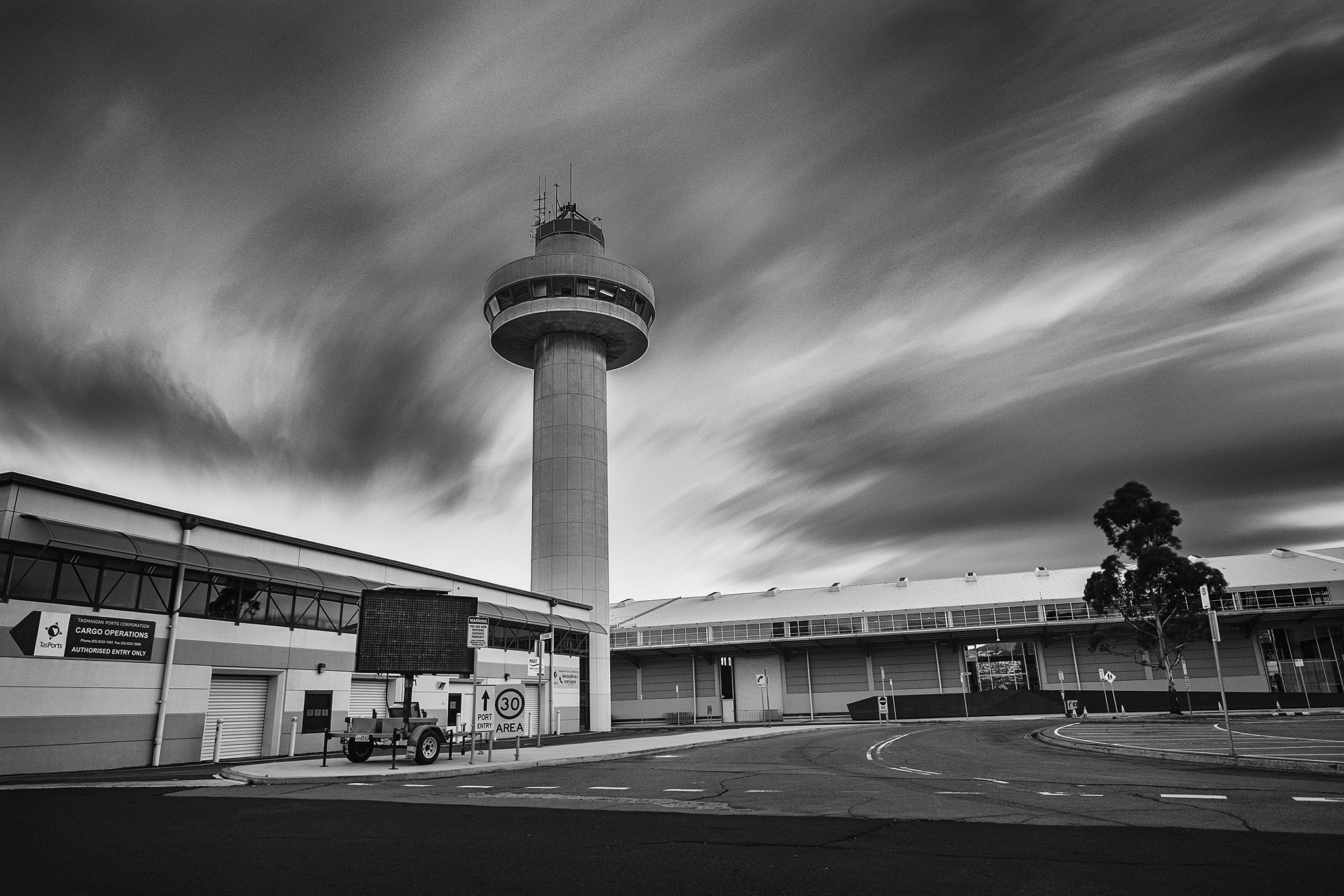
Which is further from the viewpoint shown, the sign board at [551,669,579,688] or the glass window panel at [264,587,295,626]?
the sign board at [551,669,579,688]

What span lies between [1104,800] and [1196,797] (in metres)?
1.17

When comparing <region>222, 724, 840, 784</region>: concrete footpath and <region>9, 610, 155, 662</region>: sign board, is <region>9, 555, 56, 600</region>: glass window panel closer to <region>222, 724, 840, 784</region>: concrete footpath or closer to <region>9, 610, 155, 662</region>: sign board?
<region>9, 610, 155, 662</region>: sign board

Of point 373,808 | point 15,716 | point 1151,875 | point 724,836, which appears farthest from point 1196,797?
point 15,716

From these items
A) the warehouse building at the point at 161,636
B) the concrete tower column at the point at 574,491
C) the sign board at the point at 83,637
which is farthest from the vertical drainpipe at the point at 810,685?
the sign board at the point at 83,637

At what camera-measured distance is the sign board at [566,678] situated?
48.8 m

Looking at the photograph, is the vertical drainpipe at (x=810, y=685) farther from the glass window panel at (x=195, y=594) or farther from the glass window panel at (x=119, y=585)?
the glass window panel at (x=119, y=585)

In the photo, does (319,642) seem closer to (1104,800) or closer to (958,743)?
(958,743)

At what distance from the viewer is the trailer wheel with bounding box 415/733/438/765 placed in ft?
69.8

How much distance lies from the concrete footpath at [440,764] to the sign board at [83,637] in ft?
15.5

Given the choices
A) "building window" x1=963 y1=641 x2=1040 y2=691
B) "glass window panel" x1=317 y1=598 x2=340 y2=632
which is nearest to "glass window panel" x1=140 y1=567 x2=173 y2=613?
"glass window panel" x1=317 y1=598 x2=340 y2=632

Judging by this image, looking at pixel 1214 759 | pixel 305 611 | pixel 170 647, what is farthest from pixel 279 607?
pixel 1214 759

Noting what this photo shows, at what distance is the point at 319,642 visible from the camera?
30.4m

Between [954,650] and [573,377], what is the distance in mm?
37046

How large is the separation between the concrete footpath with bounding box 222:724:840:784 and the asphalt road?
5.69ft
